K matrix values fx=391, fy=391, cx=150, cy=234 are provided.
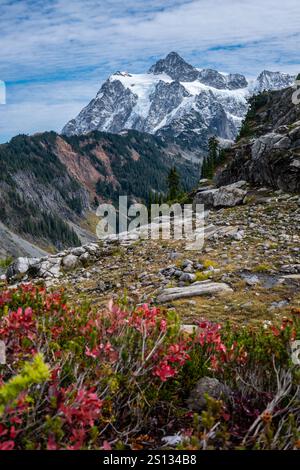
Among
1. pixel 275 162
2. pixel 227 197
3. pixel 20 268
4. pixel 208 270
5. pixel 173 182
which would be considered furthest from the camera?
pixel 173 182

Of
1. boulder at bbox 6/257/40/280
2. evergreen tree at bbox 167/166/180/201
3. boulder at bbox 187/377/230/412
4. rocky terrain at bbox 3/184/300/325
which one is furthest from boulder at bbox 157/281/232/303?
evergreen tree at bbox 167/166/180/201

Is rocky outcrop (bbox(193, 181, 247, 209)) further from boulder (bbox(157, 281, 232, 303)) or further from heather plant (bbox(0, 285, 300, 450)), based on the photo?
heather plant (bbox(0, 285, 300, 450))

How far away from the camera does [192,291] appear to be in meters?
11.5

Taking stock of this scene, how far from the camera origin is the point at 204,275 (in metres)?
12.6

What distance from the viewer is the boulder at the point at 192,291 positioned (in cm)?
1133

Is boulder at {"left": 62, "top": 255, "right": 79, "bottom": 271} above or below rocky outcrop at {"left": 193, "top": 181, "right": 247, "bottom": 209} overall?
below

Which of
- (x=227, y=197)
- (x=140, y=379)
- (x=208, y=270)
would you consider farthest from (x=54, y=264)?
(x=227, y=197)

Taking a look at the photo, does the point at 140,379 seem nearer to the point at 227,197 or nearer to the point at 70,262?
the point at 70,262

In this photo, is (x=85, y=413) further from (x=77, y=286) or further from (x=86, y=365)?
(x=77, y=286)

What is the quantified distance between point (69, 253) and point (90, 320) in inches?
461

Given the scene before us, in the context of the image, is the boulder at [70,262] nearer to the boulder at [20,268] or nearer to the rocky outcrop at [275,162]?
the boulder at [20,268]

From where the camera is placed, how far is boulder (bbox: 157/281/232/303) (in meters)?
11.3

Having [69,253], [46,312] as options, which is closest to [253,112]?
[69,253]

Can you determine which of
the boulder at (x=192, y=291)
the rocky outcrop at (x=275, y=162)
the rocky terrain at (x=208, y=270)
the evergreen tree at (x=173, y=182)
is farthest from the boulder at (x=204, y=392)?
the evergreen tree at (x=173, y=182)
